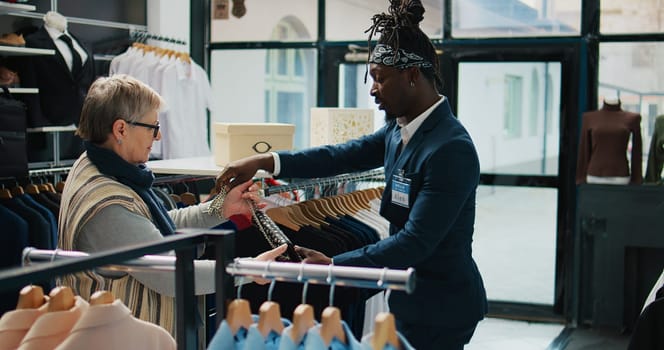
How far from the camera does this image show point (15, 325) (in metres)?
1.56

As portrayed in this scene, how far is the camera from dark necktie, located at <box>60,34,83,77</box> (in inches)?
208

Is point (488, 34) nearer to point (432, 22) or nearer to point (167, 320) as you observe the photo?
point (432, 22)

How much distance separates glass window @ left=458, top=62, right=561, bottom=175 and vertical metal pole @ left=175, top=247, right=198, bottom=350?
477 centimetres

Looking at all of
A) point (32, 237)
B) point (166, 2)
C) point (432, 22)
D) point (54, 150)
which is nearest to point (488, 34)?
point (432, 22)

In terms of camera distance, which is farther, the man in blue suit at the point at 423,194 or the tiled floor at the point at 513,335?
the tiled floor at the point at 513,335

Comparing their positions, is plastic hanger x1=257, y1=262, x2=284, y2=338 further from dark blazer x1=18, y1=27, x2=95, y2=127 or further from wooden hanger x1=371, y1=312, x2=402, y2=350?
dark blazer x1=18, y1=27, x2=95, y2=127

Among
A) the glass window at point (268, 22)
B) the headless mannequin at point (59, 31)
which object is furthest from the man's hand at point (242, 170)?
the glass window at point (268, 22)

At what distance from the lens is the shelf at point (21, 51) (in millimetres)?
4676

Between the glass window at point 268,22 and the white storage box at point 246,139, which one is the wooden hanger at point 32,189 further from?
the glass window at point 268,22

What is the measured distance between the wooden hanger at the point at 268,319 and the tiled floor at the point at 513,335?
382 centimetres

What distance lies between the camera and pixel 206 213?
279 centimetres

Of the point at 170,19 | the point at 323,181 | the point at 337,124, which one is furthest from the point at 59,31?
the point at 323,181

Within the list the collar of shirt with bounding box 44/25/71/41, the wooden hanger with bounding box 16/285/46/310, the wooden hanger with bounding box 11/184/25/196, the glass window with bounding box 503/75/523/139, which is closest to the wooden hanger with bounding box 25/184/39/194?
the wooden hanger with bounding box 11/184/25/196

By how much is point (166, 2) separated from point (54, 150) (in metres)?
1.71
